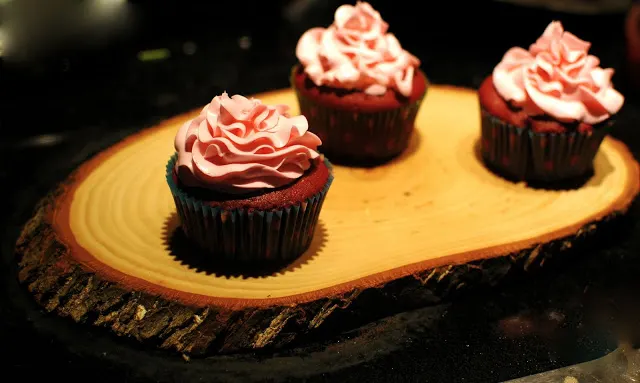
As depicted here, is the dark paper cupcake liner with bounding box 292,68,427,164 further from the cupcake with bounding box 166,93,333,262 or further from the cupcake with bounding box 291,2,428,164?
the cupcake with bounding box 166,93,333,262

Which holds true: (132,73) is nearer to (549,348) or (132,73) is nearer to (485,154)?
(485,154)

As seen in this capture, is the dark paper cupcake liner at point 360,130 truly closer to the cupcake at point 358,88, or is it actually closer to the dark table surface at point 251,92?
the cupcake at point 358,88

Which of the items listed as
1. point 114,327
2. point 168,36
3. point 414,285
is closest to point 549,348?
point 414,285

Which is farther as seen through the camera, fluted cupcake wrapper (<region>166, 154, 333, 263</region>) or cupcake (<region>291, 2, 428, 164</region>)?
cupcake (<region>291, 2, 428, 164</region>)

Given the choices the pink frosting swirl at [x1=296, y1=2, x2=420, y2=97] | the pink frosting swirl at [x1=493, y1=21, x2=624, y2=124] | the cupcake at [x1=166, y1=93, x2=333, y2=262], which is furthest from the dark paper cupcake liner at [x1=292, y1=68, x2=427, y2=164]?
the cupcake at [x1=166, y1=93, x2=333, y2=262]

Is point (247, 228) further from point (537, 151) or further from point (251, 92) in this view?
point (251, 92)
